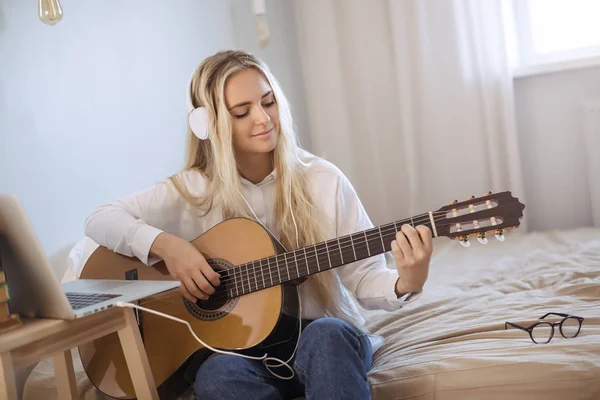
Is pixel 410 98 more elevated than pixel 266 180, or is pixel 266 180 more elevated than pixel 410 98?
pixel 410 98

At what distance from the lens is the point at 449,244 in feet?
8.14

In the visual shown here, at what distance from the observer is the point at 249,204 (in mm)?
1581

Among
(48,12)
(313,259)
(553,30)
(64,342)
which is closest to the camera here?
(64,342)

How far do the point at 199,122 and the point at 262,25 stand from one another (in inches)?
53.4

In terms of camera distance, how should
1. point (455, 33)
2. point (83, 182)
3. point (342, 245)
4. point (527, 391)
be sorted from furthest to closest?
point (455, 33)
point (83, 182)
point (342, 245)
point (527, 391)

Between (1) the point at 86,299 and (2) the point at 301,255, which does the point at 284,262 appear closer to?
(2) the point at 301,255

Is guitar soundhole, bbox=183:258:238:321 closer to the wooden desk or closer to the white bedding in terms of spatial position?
the wooden desk

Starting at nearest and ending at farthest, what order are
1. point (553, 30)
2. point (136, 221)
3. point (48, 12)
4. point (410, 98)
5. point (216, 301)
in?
1. point (216, 301)
2. point (136, 221)
3. point (48, 12)
4. point (553, 30)
5. point (410, 98)

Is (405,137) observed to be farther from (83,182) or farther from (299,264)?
(299,264)

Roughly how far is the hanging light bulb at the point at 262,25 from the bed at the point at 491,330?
1.19 metres

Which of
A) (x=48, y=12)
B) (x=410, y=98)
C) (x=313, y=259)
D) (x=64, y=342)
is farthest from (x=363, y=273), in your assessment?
(x=410, y=98)

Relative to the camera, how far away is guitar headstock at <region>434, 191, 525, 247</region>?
3.71 feet

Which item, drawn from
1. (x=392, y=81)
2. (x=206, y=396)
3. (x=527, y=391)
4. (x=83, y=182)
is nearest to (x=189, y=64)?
(x=83, y=182)

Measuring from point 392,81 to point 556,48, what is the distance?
67 centimetres
